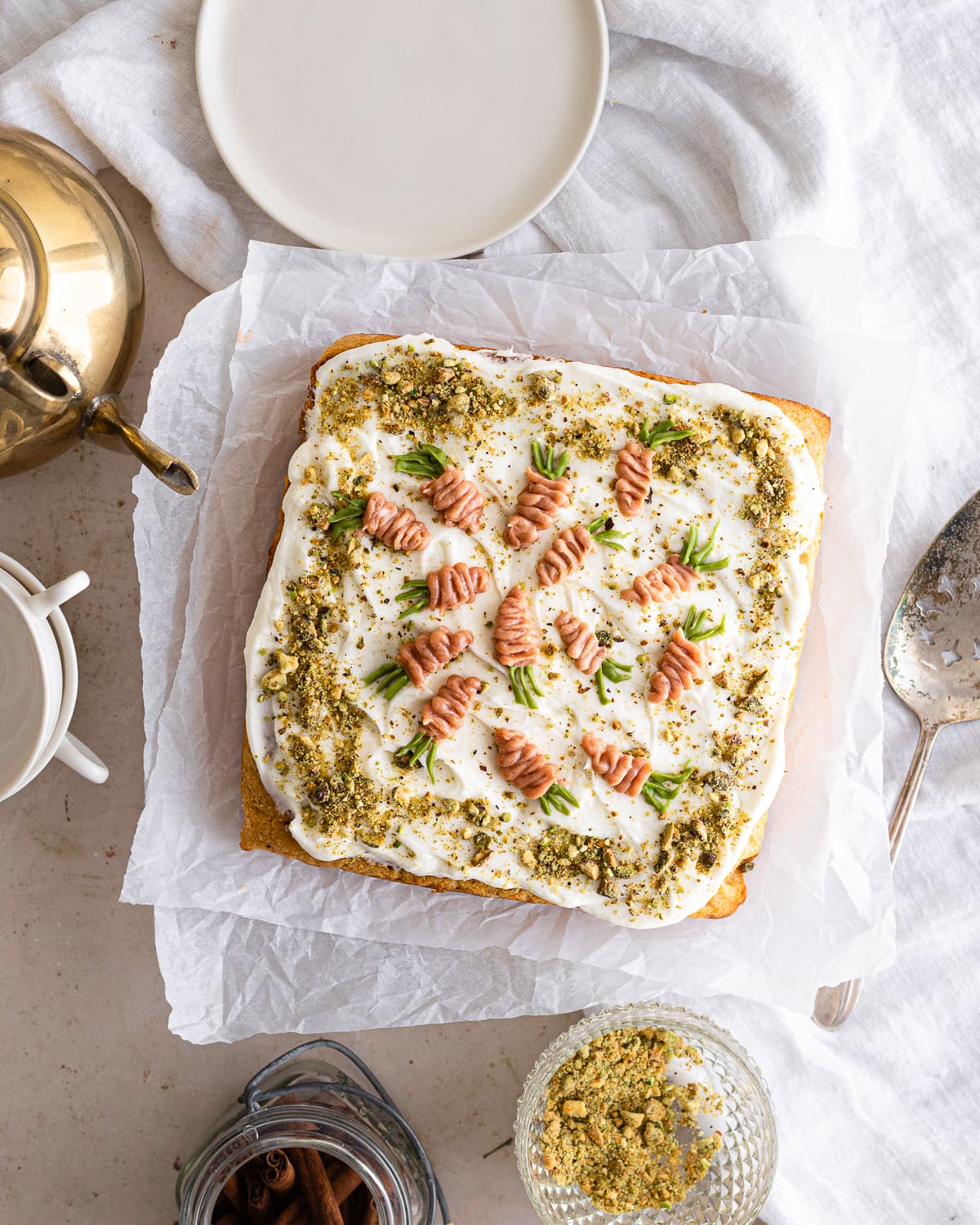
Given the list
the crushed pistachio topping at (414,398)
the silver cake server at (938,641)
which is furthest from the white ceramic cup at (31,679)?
the silver cake server at (938,641)

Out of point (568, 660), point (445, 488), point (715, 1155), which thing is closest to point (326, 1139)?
point (715, 1155)

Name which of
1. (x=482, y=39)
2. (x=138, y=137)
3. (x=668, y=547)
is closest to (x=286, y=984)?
(x=668, y=547)

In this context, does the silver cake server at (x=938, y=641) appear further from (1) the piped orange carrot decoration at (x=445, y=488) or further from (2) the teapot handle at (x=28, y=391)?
(2) the teapot handle at (x=28, y=391)

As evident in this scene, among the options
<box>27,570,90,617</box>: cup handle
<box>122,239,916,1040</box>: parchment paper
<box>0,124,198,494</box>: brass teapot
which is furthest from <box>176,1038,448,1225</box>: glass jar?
<box>0,124,198,494</box>: brass teapot

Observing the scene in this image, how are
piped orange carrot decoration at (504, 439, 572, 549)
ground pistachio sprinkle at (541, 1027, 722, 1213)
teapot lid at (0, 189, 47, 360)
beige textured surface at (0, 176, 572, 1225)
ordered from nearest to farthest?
1. teapot lid at (0, 189, 47, 360)
2. piped orange carrot decoration at (504, 439, 572, 549)
3. ground pistachio sprinkle at (541, 1027, 722, 1213)
4. beige textured surface at (0, 176, 572, 1225)

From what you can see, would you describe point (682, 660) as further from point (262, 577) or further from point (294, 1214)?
point (294, 1214)

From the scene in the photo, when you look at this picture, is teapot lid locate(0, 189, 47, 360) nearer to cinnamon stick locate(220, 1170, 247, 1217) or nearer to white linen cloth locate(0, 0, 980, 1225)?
white linen cloth locate(0, 0, 980, 1225)
